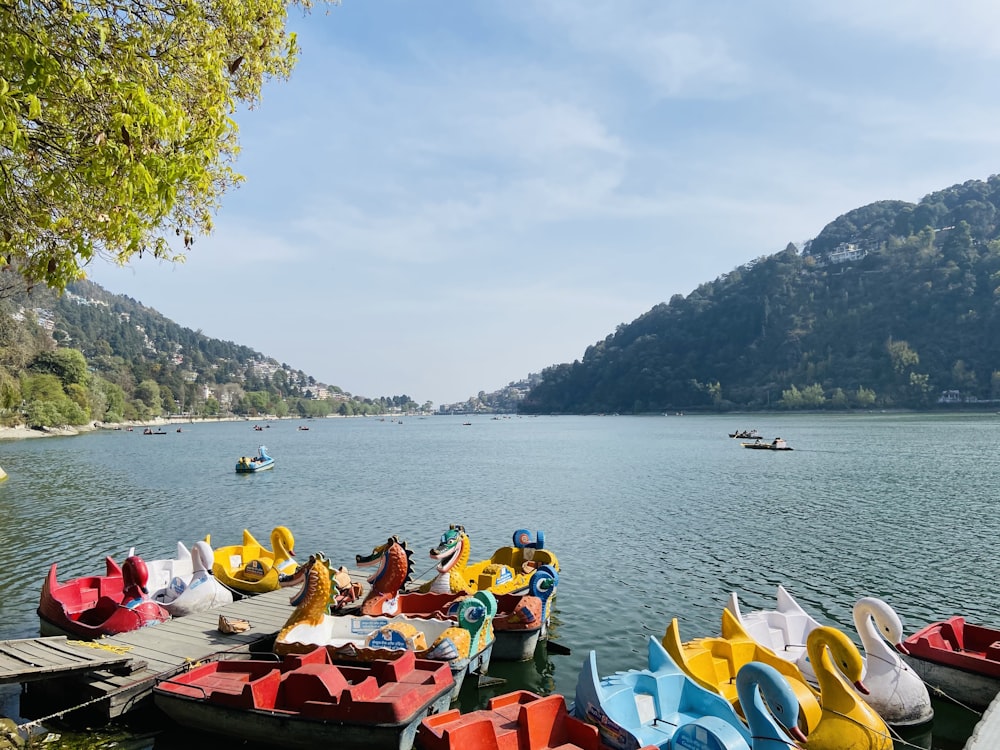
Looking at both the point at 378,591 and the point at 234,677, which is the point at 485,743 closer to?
the point at 234,677

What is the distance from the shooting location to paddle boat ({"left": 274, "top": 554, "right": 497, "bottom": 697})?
10.8m

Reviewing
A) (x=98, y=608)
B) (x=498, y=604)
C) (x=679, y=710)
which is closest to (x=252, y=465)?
(x=98, y=608)

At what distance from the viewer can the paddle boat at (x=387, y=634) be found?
10750mm

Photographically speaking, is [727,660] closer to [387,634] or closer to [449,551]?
[387,634]

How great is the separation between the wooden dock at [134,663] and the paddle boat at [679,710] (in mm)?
6499

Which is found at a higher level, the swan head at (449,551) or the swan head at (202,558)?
the swan head at (449,551)

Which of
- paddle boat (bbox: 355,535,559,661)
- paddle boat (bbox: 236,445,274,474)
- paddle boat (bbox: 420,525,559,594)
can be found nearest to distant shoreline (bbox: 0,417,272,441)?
paddle boat (bbox: 236,445,274,474)

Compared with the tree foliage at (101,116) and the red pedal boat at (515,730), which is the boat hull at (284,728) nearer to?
the red pedal boat at (515,730)

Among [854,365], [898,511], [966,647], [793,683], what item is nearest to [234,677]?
[793,683]

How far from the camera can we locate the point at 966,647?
11.9m

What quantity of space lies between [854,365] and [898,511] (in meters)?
143

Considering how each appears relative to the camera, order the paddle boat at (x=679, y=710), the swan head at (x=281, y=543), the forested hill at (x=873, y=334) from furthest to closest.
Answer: the forested hill at (x=873, y=334), the swan head at (x=281, y=543), the paddle boat at (x=679, y=710)

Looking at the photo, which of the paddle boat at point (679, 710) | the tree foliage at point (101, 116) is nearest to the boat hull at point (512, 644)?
the paddle boat at point (679, 710)

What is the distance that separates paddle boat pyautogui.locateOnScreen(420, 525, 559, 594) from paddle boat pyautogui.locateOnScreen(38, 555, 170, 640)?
18.1 feet
